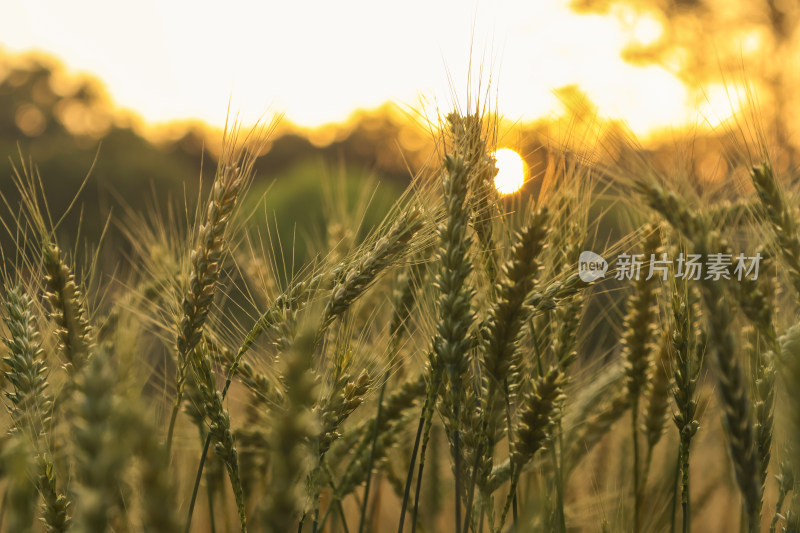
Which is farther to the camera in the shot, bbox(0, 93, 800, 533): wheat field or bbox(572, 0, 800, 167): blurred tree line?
bbox(572, 0, 800, 167): blurred tree line

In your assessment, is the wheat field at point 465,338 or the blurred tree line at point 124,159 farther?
the blurred tree line at point 124,159

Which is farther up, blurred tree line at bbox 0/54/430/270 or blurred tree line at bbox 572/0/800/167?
blurred tree line at bbox 572/0/800/167

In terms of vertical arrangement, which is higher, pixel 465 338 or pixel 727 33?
pixel 727 33

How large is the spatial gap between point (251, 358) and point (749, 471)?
44.1 inches

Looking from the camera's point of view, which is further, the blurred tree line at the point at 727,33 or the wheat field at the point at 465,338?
the blurred tree line at the point at 727,33

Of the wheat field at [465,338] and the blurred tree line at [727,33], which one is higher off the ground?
the blurred tree line at [727,33]

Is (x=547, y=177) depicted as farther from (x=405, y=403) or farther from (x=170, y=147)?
(x=170, y=147)

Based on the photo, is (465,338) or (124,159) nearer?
(465,338)

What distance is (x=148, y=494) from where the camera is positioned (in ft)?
1.98

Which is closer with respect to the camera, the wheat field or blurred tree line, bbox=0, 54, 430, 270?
the wheat field

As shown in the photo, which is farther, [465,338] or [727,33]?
[727,33]

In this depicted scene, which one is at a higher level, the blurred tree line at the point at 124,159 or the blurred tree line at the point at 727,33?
the blurred tree line at the point at 727,33

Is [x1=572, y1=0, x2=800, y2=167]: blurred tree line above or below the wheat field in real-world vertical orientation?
above

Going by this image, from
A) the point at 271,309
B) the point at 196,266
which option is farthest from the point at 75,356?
the point at 271,309
